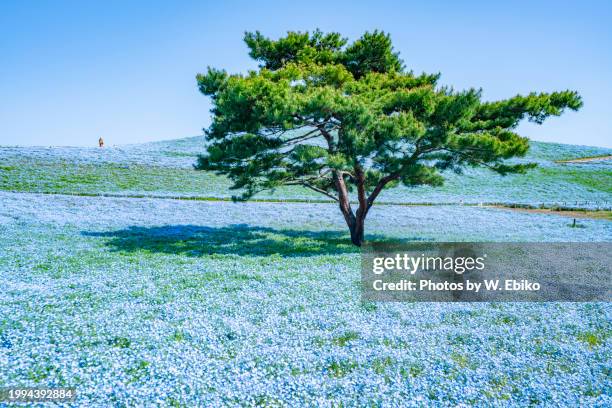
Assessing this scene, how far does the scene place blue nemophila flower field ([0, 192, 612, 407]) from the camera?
214 inches

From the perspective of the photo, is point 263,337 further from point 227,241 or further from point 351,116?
point 227,241

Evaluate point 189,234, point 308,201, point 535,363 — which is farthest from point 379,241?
point 308,201

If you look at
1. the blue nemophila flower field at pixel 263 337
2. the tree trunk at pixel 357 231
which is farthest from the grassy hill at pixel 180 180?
the blue nemophila flower field at pixel 263 337

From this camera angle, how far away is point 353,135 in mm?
15148

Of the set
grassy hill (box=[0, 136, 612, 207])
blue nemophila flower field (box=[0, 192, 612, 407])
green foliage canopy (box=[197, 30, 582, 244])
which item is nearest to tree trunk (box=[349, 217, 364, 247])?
green foliage canopy (box=[197, 30, 582, 244])

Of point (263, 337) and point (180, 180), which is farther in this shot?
point (180, 180)

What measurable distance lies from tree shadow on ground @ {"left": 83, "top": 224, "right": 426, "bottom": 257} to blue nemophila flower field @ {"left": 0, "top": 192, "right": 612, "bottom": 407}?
3.13 feet

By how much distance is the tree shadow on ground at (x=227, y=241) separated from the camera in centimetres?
1557

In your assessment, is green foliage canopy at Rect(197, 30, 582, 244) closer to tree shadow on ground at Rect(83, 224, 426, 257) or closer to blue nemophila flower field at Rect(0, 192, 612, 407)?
tree shadow on ground at Rect(83, 224, 426, 257)

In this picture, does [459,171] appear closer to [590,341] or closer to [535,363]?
[590,341]

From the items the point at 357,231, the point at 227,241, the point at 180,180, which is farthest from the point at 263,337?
the point at 180,180

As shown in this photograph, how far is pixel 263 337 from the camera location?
23.0ft

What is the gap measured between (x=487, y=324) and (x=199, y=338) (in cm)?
605

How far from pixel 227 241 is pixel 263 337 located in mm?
11432
